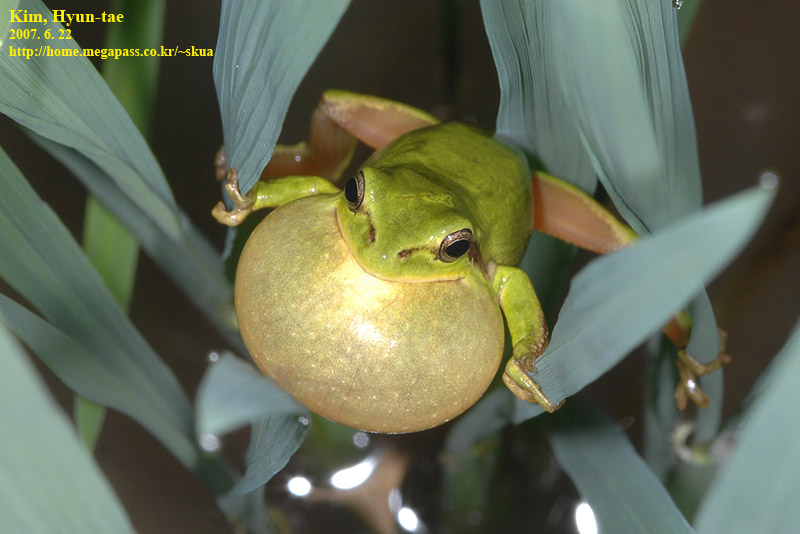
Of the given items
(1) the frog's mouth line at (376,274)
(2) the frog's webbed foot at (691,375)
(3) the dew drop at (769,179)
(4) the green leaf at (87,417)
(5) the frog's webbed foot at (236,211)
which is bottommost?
(4) the green leaf at (87,417)

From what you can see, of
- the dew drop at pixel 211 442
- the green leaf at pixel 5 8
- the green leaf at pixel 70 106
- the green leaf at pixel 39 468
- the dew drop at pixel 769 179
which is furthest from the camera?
the dew drop at pixel 769 179

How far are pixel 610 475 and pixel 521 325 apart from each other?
6.7 inches

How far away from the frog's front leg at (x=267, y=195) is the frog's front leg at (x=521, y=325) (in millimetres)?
214

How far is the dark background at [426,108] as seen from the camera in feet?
3.03

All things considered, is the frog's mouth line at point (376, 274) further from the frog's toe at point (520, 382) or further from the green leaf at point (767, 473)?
the green leaf at point (767, 473)

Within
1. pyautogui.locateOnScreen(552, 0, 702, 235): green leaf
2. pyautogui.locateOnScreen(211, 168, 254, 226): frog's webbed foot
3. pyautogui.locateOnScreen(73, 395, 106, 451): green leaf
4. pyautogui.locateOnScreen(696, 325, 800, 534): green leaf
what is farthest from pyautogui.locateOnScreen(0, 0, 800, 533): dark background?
pyautogui.locateOnScreen(696, 325, 800, 534): green leaf

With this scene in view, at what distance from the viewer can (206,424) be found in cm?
33

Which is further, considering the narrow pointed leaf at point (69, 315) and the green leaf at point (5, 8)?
the narrow pointed leaf at point (69, 315)

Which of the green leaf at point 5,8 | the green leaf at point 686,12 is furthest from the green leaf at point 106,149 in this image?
the green leaf at point 686,12

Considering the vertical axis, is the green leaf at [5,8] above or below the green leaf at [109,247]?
above

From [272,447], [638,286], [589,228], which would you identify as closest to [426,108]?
[589,228]

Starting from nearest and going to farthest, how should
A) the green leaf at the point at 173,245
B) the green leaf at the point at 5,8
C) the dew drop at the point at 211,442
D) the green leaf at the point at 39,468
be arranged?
the green leaf at the point at 39,468, the green leaf at the point at 5,8, the green leaf at the point at 173,245, the dew drop at the point at 211,442

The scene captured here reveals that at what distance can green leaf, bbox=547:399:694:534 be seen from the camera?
0.52 m

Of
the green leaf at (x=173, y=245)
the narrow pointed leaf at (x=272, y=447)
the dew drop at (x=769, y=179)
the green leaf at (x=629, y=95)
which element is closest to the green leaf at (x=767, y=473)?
the green leaf at (x=629, y=95)
